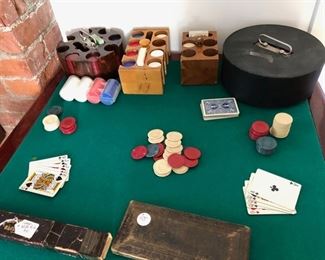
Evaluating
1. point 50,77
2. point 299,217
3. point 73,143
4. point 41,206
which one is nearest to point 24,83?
point 50,77

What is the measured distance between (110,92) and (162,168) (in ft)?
0.96

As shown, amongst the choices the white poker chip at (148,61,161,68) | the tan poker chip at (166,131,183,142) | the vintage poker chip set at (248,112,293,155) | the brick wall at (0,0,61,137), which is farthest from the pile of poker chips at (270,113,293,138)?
the brick wall at (0,0,61,137)

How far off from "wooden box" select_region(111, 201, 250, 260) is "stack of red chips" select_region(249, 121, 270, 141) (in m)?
0.24

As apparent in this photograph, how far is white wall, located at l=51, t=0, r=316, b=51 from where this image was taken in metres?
0.86

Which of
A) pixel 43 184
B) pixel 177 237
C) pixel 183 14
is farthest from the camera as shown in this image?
pixel 183 14

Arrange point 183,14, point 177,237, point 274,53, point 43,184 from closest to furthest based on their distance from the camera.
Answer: point 177,237 → point 43,184 → point 274,53 → point 183,14

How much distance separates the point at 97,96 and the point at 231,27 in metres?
0.45

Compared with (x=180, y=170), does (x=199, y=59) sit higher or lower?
higher

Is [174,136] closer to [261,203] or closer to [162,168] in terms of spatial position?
[162,168]

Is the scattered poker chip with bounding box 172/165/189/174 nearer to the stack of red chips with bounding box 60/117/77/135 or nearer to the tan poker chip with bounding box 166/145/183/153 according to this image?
the tan poker chip with bounding box 166/145/183/153

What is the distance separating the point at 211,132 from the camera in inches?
29.8

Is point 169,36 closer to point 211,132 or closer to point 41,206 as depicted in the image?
point 211,132

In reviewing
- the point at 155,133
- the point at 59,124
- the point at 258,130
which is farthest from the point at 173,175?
the point at 59,124

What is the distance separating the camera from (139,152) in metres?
0.71
